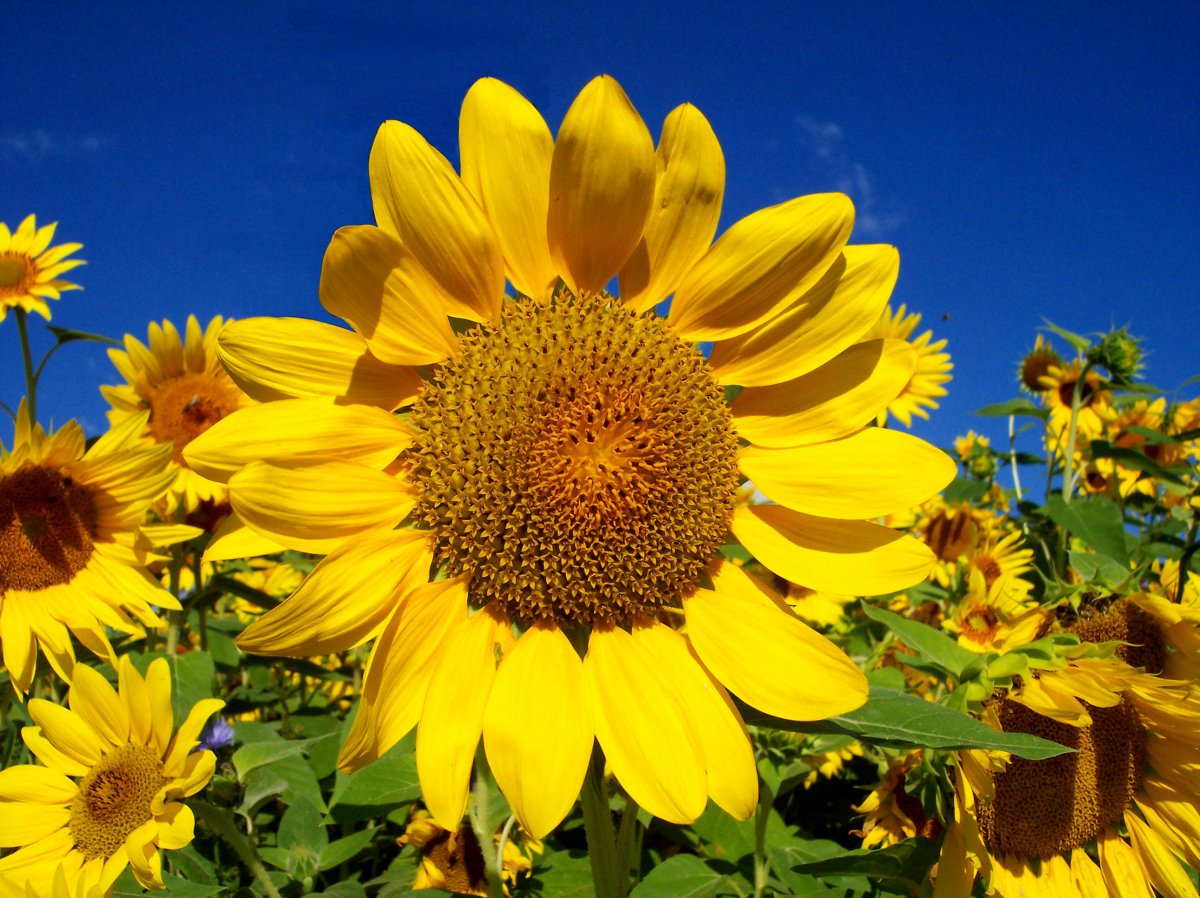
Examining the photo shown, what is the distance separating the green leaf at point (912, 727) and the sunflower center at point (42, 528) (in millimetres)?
2927

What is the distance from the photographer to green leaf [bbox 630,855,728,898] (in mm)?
2023

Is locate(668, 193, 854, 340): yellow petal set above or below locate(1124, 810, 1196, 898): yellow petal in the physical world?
above

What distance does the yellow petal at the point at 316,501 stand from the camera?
4.66 feet

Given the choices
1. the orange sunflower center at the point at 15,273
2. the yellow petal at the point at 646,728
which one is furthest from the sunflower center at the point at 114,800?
the orange sunflower center at the point at 15,273

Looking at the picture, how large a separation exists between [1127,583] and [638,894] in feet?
5.11

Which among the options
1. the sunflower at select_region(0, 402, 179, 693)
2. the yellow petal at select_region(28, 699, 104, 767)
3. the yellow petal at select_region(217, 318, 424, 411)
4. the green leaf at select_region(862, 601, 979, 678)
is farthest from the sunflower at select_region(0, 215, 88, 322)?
the green leaf at select_region(862, 601, 979, 678)

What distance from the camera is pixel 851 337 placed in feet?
5.76

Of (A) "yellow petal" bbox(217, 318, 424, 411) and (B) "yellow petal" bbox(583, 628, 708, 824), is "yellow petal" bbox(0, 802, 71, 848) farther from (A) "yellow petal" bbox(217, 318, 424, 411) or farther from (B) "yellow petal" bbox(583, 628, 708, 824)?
(B) "yellow petal" bbox(583, 628, 708, 824)

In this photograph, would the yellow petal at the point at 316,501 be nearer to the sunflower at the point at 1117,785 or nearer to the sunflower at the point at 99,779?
the sunflower at the point at 99,779

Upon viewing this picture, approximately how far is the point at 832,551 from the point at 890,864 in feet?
2.49

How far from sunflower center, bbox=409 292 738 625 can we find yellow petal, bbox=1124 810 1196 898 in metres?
1.78

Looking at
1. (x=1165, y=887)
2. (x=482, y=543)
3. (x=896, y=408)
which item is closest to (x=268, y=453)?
(x=482, y=543)

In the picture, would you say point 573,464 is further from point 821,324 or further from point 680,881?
Answer: point 680,881

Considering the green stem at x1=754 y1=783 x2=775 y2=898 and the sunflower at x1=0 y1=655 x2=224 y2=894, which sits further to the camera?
the green stem at x1=754 y1=783 x2=775 y2=898
